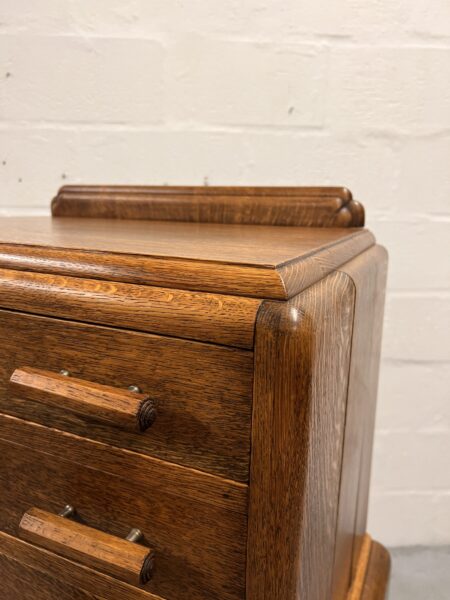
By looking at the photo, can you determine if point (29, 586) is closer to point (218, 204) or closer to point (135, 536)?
point (135, 536)

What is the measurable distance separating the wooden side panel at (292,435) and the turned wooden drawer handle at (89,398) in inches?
3.1

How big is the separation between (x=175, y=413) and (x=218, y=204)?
452mm

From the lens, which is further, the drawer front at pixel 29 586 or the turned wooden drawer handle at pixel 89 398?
the drawer front at pixel 29 586

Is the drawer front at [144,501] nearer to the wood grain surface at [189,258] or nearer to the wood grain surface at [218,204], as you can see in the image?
the wood grain surface at [189,258]

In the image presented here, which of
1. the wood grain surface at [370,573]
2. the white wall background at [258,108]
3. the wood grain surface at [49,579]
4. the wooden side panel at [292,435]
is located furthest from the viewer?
the white wall background at [258,108]

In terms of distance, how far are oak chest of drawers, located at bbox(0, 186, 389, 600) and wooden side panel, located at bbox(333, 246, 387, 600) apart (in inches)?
0.4

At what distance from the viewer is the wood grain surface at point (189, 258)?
0.37 meters

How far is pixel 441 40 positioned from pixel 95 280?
2.49 feet

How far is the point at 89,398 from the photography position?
1.33ft

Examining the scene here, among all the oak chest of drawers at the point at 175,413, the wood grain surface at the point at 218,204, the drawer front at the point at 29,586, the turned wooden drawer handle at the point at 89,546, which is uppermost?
the wood grain surface at the point at 218,204

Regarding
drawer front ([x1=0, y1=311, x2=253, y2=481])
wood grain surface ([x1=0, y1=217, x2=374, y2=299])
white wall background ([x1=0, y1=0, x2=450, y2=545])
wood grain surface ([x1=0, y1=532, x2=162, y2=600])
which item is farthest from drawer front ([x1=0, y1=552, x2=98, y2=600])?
white wall background ([x1=0, y1=0, x2=450, y2=545])

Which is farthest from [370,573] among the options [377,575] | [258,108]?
[258,108]

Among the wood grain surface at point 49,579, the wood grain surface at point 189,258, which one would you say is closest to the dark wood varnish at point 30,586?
the wood grain surface at point 49,579

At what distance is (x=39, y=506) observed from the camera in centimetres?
50
